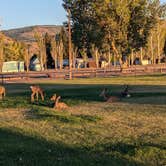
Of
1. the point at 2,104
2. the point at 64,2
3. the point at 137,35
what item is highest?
the point at 64,2

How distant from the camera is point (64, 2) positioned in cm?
6744

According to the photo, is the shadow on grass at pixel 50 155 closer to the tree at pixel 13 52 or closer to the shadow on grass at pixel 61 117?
the shadow on grass at pixel 61 117

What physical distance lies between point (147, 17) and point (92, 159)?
56.0 m

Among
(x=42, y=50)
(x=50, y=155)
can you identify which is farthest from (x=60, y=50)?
(x=50, y=155)

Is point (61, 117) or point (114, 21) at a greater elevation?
point (114, 21)

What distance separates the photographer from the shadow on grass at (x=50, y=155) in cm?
1055

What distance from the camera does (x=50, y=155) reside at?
11.3 meters

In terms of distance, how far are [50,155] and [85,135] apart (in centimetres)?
294

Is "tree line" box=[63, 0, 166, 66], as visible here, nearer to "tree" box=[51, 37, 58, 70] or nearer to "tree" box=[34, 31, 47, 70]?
"tree" box=[34, 31, 47, 70]

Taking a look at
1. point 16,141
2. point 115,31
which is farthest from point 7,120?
point 115,31

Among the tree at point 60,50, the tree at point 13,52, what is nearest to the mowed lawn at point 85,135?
the tree at point 60,50

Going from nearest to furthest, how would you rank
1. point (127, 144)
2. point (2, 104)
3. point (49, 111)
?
point (127, 144) → point (49, 111) → point (2, 104)

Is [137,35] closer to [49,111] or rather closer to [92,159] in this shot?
[49,111]

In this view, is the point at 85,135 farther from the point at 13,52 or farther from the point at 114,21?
the point at 13,52
